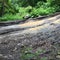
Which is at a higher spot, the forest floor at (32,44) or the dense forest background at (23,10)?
the forest floor at (32,44)

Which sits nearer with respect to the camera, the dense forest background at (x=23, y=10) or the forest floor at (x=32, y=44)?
the forest floor at (x=32, y=44)

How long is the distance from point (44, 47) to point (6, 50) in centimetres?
132

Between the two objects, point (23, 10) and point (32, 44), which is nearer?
point (32, 44)

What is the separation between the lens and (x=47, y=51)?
7242 millimetres

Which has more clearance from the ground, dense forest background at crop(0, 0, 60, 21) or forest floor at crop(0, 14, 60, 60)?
forest floor at crop(0, 14, 60, 60)

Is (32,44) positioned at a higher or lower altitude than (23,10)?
higher

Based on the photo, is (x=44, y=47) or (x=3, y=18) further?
(x=3, y=18)

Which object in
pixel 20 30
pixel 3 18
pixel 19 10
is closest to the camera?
pixel 20 30

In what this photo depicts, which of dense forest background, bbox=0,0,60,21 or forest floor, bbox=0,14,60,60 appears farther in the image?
dense forest background, bbox=0,0,60,21

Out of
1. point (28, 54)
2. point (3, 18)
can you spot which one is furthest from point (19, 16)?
point (28, 54)

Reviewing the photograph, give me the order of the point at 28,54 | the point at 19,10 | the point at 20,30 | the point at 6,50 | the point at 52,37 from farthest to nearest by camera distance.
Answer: the point at 19,10 < the point at 20,30 < the point at 52,37 < the point at 6,50 < the point at 28,54

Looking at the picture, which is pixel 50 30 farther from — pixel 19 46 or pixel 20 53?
pixel 20 53

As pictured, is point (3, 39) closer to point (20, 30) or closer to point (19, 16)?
point (20, 30)

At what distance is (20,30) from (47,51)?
12.2 ft
